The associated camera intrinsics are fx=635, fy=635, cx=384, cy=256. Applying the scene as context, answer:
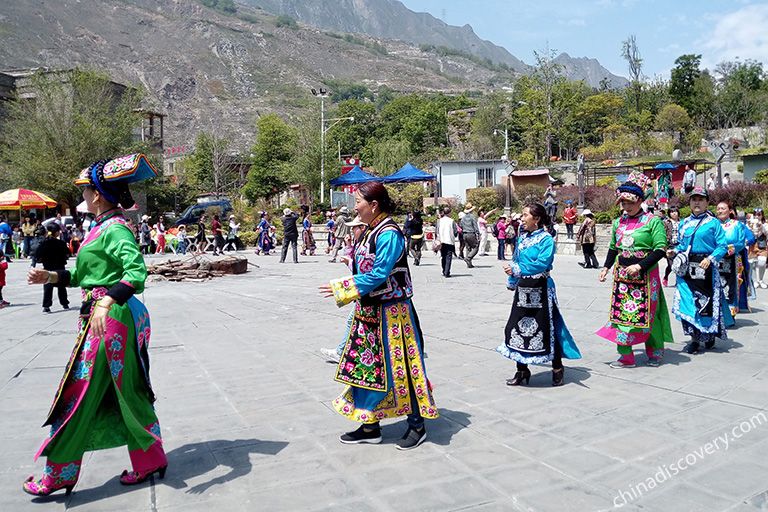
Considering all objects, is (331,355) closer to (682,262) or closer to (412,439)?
(412,439)

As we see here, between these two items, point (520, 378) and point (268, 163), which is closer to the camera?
point (520, 378)

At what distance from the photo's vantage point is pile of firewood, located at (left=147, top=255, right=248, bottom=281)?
1514cm

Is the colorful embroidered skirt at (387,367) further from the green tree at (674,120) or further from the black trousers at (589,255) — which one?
the green tree at (674,120)

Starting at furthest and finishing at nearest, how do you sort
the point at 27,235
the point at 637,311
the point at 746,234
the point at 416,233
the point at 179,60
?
the point at 179,60
the point at 27,235
the point at 416,233
the point at 746,234
the point at 637,311

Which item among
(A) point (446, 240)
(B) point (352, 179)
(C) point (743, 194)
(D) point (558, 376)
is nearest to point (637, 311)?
(D) point (558, 376)

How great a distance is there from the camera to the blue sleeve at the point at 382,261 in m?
3.99

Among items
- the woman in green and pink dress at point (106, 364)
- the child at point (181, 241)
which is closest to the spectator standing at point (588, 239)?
the woman in green and pink dress at point (106, 364)

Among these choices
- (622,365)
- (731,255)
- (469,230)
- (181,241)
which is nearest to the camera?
(622,365)

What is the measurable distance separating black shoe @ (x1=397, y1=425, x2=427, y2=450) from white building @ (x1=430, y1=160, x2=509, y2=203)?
3811 cm

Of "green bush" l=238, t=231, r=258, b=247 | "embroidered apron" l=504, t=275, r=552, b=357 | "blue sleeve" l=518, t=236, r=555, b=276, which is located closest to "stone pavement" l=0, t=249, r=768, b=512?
"embroidered apron" l=504, t=275, r=552, b=357

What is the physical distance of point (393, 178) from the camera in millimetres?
26828

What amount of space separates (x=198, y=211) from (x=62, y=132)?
817cm

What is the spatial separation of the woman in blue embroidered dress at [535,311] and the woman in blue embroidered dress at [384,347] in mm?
1707

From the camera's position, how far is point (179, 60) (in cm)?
16175
